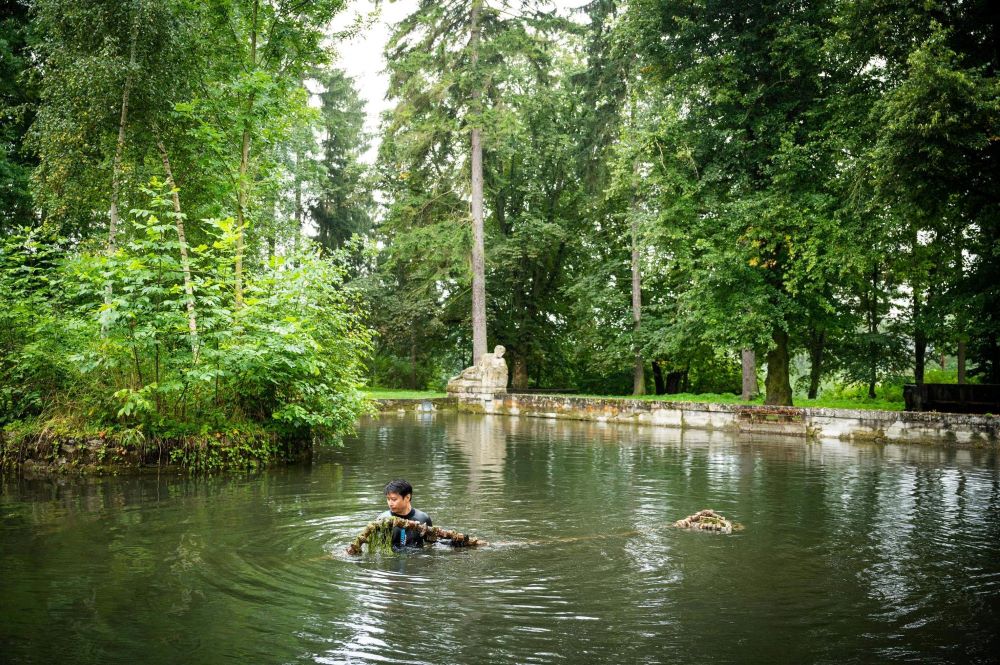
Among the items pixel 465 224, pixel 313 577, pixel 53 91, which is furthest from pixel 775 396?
pixel 53 91

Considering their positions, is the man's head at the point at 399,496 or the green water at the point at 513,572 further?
the man's head at the point at 399,496

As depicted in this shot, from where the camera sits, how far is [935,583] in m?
6.54

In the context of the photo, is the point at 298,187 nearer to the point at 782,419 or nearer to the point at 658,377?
the point at 658,377

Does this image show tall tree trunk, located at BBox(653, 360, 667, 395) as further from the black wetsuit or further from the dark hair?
the dark hair

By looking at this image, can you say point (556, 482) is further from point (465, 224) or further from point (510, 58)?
point (510, 58)

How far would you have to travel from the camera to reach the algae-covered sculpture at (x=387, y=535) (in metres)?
7.48

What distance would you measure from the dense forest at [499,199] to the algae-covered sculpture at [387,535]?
18.0ft

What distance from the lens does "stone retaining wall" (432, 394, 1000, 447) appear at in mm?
17188

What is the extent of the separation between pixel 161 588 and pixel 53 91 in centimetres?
1266

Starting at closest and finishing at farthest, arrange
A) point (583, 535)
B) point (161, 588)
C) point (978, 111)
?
point (161, 588) → point (583, 535) → point (978, 111)

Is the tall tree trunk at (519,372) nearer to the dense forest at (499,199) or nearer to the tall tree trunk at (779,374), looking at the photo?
the dense forest at (499,199)

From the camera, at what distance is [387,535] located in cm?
755

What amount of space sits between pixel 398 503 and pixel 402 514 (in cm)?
20

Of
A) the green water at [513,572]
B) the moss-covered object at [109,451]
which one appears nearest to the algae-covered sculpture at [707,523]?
the green water at [513,572]
